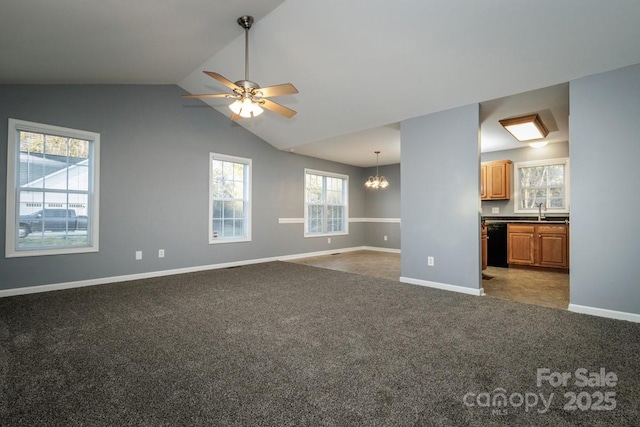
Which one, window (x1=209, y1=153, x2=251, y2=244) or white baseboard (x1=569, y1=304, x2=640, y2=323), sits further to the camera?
window (x1=209, y1=153, x2=251, y2=244)

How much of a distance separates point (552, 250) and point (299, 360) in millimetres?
5337

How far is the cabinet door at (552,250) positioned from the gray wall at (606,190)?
2546mm

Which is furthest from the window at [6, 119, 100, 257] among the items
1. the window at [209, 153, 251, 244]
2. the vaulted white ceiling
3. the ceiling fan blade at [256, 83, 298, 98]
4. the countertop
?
the countertop

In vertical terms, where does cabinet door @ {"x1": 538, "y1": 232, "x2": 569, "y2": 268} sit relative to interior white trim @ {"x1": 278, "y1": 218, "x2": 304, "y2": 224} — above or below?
below

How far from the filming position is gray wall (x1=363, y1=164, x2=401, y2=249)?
837cm

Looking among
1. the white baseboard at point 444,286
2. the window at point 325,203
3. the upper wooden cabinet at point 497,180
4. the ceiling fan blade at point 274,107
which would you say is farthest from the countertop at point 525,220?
the ceiling fan blade at point 274,107

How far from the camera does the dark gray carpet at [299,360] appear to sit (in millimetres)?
1544

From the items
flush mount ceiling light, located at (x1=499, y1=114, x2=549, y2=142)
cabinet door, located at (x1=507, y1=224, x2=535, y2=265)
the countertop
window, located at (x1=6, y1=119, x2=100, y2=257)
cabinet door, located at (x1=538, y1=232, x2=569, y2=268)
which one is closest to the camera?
window, located at (x1=6, y1=119, x2=100, y2=257)

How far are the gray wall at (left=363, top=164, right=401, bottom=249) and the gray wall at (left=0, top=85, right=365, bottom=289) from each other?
359 centimetres

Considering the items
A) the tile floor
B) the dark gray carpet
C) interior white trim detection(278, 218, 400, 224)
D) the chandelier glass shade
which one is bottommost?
the tile floor

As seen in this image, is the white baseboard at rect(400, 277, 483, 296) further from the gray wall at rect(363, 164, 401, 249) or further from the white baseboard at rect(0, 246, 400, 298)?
the gray wall at rect(363, 164, 401, 249)

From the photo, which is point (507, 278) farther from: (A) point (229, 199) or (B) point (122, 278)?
(B) point (122, 278)

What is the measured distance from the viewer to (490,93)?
3602mm

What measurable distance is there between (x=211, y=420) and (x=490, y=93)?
13.4ft
